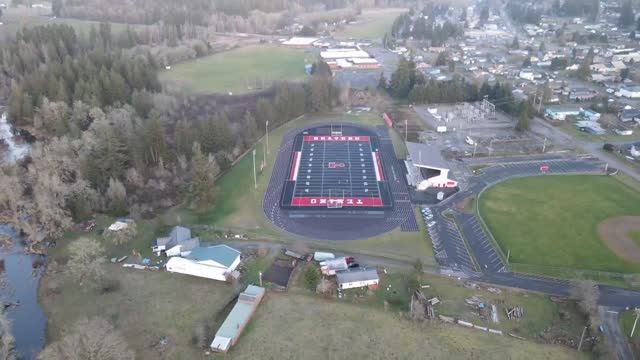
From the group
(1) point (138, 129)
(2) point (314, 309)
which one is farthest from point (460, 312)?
(1) point (138, 129)

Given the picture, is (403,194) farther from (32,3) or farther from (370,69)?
(32,3)

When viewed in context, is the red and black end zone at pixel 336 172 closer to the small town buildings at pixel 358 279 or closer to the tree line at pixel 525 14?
the small town buildings at pixel 358 279

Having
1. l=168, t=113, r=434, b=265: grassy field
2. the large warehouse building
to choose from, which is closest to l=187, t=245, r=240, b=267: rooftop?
l=168, t=113, r=434, b=265: grassy field

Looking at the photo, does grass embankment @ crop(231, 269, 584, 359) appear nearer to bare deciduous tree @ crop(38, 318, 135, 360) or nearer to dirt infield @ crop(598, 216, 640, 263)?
bare deciduous tree @ crop(38, 318, 135, 360)

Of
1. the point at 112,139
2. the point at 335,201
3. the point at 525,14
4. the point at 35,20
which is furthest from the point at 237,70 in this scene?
the point at 525,14

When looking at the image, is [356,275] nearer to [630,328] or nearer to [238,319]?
[238,319]
